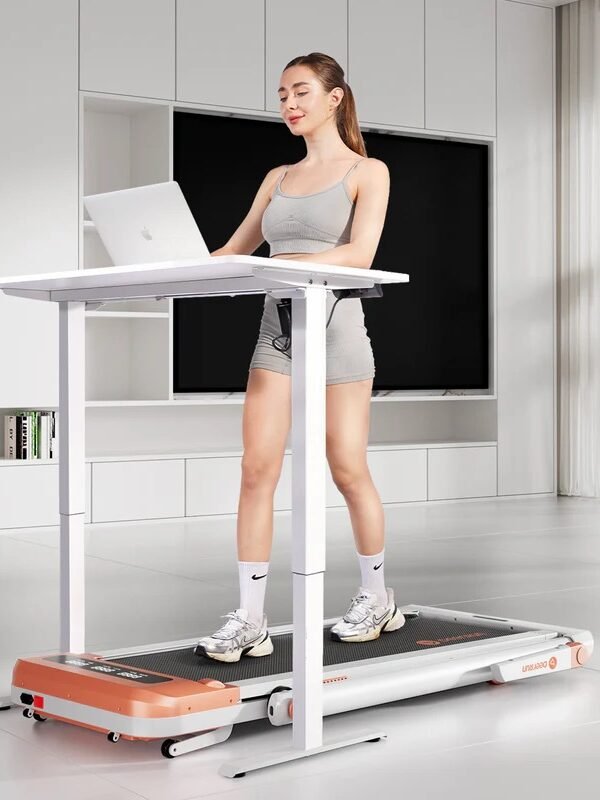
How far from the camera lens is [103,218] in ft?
8.28

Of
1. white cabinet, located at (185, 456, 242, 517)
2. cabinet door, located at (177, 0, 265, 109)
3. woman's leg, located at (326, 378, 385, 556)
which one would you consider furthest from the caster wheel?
cabinet door, located at (177, 0, 265, 109)

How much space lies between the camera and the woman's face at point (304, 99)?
289 centimetres

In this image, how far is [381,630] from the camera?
125 inches

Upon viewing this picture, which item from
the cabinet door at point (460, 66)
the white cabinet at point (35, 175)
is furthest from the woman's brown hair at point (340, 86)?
the cabinet door at point (460, 66)

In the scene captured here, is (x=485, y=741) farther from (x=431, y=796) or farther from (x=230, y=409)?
(x=230, y=409)

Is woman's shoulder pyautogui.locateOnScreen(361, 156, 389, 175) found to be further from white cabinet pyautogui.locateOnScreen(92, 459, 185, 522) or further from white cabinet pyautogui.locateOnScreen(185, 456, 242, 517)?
white cabinet pyautogui.locateOnScreen(185, 456, 242, 517)

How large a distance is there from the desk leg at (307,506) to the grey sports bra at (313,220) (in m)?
0.52

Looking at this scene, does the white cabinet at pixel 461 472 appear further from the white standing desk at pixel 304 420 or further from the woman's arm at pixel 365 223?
the white standing desk at pixel 304 420

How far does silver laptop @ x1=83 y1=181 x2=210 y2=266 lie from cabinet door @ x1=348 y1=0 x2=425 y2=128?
492 centimetres

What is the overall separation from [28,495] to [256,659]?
3544 mm

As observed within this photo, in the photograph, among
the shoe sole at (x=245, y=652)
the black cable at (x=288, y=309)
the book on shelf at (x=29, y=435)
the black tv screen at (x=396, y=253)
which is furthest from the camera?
the black tv screen at (x=396, y=253)

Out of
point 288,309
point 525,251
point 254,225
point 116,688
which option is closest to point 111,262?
point 525,251

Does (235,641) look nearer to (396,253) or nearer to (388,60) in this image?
(396,253)

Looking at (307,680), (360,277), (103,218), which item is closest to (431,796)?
(307,680)
